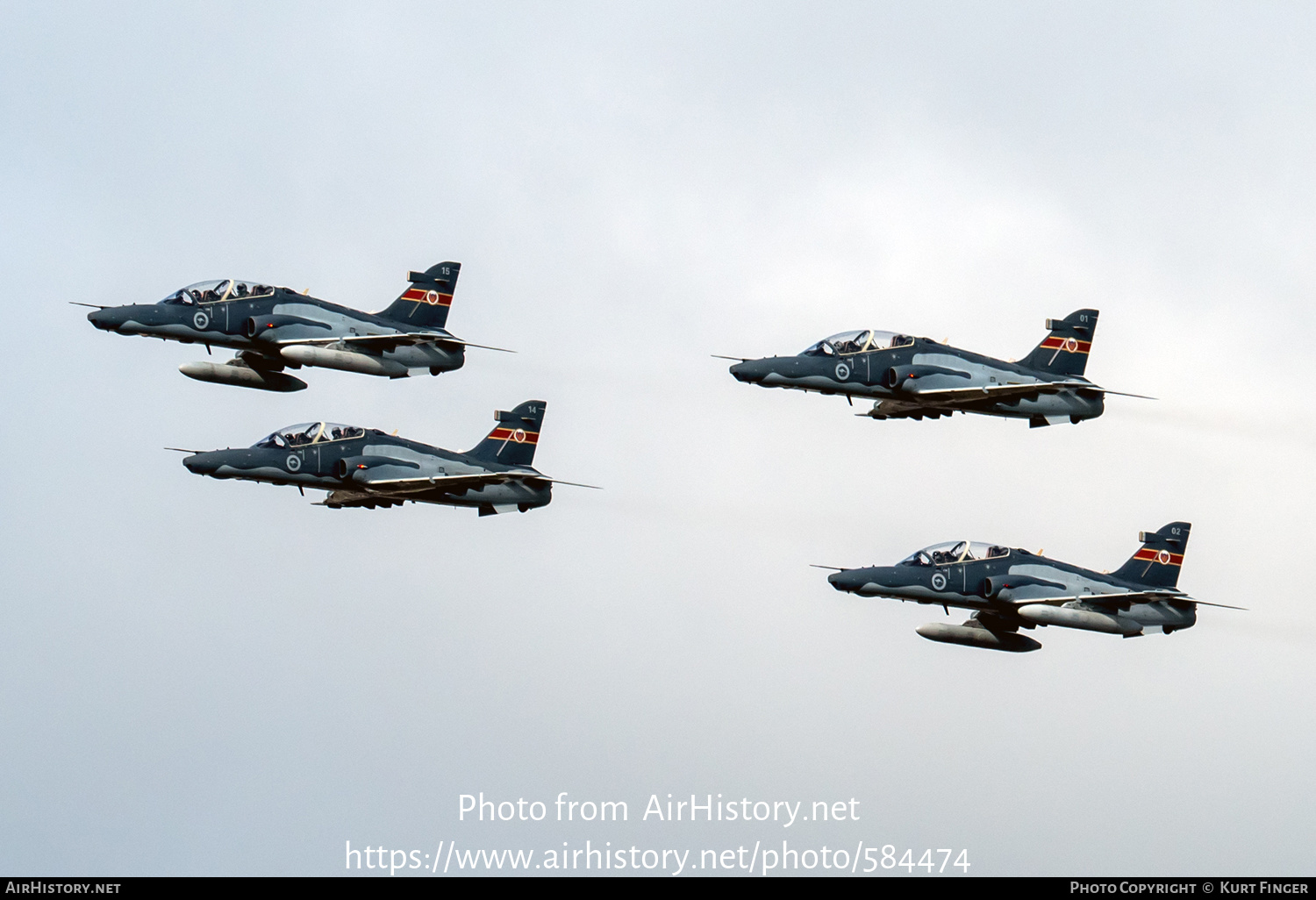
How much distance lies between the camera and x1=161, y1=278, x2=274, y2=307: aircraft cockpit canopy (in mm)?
116062

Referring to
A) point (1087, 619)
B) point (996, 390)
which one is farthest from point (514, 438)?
point (1087, 619)

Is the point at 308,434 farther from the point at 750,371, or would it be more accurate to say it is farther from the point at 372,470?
the point at 750,371

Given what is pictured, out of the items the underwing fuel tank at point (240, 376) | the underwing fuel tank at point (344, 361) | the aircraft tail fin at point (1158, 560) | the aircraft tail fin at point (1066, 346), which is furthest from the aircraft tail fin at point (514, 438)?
the aircraft tail fin at point (1158, 560)

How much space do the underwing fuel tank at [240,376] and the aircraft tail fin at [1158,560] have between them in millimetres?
29817

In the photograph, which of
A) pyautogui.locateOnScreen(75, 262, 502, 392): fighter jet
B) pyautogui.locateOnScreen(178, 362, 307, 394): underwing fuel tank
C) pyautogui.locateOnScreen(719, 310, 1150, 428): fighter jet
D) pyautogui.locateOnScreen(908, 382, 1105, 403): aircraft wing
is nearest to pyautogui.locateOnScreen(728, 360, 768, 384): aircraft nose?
pyautogui.locateOnScreen(719, 310, 1150, 428): fighter jet

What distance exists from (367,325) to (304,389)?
4423mm

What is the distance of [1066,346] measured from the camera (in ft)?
383

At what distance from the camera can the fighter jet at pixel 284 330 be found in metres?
115

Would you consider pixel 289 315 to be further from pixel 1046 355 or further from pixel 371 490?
pixel 1046 355

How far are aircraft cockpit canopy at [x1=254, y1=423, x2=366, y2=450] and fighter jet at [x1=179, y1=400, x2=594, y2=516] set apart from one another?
30 millimetres

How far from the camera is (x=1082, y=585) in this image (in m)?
113

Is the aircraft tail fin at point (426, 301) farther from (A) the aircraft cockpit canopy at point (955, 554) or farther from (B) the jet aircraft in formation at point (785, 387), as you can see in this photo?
(A) the aircraft cockpit canopy at point (955, 554)

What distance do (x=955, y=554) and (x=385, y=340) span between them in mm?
20842
